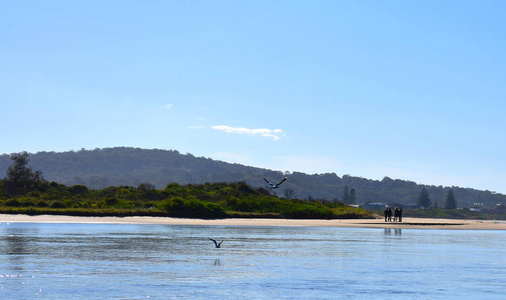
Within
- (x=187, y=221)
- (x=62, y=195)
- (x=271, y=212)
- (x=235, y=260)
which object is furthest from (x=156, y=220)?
(x=235, y=260)

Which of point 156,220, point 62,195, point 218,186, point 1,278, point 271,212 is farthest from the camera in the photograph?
point 218,186

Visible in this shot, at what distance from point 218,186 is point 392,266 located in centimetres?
8780

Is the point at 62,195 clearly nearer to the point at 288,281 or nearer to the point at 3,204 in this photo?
the point at 3,204

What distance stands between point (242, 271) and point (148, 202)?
66.2m

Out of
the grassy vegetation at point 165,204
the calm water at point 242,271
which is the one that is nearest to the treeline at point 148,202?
the grassy vegetation at point 165,204

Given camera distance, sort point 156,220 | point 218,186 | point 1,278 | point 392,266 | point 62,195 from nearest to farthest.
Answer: point 1,278, point 392,266, point 156,220, point 62,195, point 218,186

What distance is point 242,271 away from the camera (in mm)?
28578

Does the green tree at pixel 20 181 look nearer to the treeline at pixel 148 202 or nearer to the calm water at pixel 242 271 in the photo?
the treeline at pixel 148 202

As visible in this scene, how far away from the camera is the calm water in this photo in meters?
22.7

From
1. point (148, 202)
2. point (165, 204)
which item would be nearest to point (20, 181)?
point (148, 202)

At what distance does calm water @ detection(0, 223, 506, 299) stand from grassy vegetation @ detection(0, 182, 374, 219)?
4026 cm

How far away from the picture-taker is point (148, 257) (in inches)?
1325

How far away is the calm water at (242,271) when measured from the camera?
2266 cm

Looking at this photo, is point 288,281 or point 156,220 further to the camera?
point 156,220
